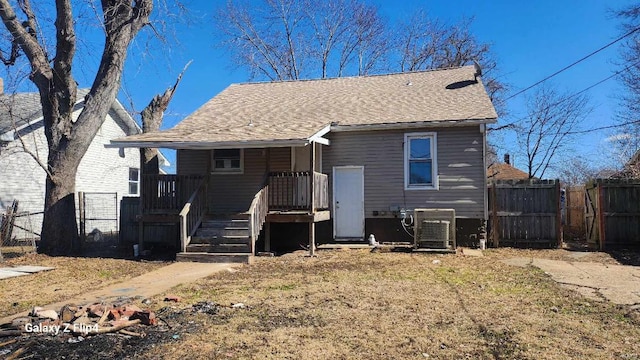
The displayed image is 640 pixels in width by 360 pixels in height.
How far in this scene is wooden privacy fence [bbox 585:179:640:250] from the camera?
12.0 m

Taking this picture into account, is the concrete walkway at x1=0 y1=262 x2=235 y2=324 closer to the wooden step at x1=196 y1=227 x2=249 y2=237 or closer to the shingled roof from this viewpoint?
the wooden step at x1=196 y1=227 x2=249 y2=237

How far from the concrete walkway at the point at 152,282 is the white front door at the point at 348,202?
417 centimetres

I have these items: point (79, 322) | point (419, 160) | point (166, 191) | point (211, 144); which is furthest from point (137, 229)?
point (79, 322)

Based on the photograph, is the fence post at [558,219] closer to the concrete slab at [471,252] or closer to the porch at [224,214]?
the concrete slab at [471,252]

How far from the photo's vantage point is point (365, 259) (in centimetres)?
1047

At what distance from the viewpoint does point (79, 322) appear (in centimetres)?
510

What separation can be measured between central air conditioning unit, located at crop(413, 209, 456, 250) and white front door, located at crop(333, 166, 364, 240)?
2069mm

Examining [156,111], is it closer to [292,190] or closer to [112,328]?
[292,190]

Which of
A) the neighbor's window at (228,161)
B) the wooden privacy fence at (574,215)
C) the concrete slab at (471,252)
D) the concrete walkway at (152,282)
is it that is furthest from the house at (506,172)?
the concrete walkway at (152,282)

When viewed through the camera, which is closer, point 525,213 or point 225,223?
point 225,223

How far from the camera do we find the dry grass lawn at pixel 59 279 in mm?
6922

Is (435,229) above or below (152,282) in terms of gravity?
above

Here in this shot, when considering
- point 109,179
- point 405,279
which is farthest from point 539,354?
point 109,179

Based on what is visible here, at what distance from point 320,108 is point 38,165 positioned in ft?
32.6
